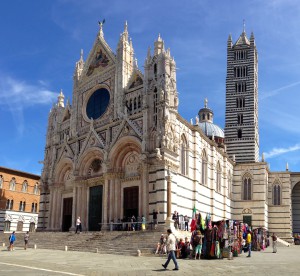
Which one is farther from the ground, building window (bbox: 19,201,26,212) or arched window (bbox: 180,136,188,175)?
arched window (bbox: 180,136,188,175)

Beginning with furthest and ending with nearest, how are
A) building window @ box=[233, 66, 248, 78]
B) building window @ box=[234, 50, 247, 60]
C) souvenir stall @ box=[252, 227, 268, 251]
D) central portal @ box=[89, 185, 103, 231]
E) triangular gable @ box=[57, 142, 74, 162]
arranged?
building window @ box=[234, 50, 247, 60]
building window @ box=[233, 66, 248, 78]
triangular gable @ box=[57, 142, 74, 162]
central portal @ box=[89, 185, 103, 231]
souvenir stall @ box=[252, 227, 268, 251]

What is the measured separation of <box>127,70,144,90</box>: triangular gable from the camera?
109ft

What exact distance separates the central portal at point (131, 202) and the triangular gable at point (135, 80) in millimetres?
8434

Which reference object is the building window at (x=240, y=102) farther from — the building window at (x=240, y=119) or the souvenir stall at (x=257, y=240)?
the souvenir stall at (x=257, y=240)

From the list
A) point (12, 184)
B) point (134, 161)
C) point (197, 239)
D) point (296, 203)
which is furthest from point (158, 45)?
point (296, 203)

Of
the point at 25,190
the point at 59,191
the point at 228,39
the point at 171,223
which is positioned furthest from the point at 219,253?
the point at 228,39

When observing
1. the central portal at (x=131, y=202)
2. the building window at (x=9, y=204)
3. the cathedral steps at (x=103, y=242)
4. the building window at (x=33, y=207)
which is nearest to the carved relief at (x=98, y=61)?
the central portal at (x=131, y=202)

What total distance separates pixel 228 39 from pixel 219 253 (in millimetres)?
45898

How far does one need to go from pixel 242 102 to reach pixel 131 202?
30513 mm

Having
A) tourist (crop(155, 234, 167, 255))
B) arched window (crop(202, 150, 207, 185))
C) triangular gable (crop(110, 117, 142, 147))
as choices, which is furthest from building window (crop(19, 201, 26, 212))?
tourist (crop(155, 234, 167, 255))

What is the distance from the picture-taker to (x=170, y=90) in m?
30.5

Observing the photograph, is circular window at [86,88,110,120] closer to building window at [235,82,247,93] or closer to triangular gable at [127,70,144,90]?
triangular gable at [127,70,144,90]

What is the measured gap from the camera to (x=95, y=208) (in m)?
33.6

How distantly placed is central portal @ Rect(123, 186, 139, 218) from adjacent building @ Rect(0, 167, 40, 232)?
20.7 metres
